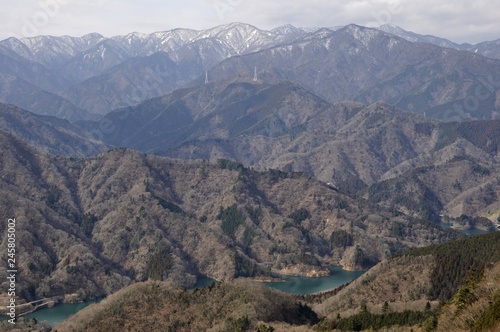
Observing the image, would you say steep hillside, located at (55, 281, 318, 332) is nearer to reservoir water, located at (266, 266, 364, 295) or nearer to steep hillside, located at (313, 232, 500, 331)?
steep hillside, located at (313, 232, 500, 331)

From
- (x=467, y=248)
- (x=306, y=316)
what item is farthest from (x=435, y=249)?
(x=306, y=316)

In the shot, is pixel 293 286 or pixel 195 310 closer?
pixel 195 310

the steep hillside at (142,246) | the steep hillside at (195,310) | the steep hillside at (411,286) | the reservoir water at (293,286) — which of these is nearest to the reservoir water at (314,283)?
the reservoir water at (293,286)

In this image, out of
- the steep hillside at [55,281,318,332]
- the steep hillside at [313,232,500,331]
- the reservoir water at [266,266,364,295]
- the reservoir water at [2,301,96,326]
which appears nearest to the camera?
the steep hillside at [55,281,318,332]

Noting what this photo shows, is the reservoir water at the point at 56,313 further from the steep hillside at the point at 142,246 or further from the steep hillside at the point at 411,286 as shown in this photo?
the steep hillside at the point at 411,286

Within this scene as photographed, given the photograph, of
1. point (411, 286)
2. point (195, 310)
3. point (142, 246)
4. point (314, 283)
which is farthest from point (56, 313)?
point (411, 286)

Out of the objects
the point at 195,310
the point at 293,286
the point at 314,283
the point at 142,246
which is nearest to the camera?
the point at 195,310

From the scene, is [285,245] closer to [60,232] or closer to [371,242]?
[371,242]

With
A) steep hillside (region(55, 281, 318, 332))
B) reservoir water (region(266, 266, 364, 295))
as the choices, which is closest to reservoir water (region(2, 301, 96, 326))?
steep hillside (region(55, 281, 318, 332))

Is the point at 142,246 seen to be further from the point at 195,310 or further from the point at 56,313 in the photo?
the point at 195,310
